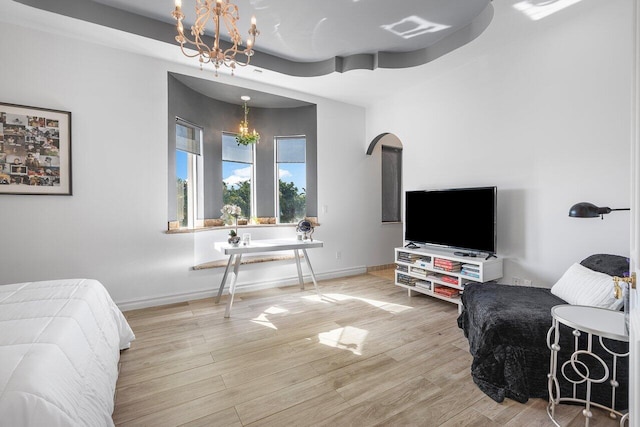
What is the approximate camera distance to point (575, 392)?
5.71ft

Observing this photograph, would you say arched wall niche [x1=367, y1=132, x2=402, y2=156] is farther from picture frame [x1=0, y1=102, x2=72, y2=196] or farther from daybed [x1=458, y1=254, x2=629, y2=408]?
A: picture frame [x1=0, y1=102, x2=72, y2=196]

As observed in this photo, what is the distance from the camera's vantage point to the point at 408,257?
146 inches

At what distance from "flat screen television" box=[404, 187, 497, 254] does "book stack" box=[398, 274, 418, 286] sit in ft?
1.51

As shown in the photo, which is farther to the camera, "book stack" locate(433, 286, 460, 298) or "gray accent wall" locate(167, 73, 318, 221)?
"gray accent wall" locate(167, 73, 318, 221)

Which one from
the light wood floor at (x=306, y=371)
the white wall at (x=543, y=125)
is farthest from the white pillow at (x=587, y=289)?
the light wood floor at (x=306, y=371)

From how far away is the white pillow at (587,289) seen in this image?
1.85m

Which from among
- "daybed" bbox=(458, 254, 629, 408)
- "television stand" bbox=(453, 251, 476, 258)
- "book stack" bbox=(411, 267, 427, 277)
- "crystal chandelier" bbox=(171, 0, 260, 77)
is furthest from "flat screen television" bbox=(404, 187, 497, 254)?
"crystal chandelier" bbox=(171, 0, 260, 77)

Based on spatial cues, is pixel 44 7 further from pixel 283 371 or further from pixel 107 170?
pixel 283 371

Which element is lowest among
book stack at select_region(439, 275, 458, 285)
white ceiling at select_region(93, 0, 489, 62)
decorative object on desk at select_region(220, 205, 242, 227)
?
book stack at select_region(439, 275, 458, 285)

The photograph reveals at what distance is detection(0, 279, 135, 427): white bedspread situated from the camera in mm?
949

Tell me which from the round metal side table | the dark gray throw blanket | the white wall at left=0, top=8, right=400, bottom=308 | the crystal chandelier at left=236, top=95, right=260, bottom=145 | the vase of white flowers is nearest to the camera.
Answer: the round metal side table

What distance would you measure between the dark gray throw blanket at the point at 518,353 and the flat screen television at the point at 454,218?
1066 mm

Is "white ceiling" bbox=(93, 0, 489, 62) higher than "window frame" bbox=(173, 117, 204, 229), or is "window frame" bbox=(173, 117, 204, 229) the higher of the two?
"white ceiling" bbox=(93, 0, 489, 62)

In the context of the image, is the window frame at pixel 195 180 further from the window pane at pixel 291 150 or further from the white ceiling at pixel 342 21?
the white ceiling at pixel 342 21
